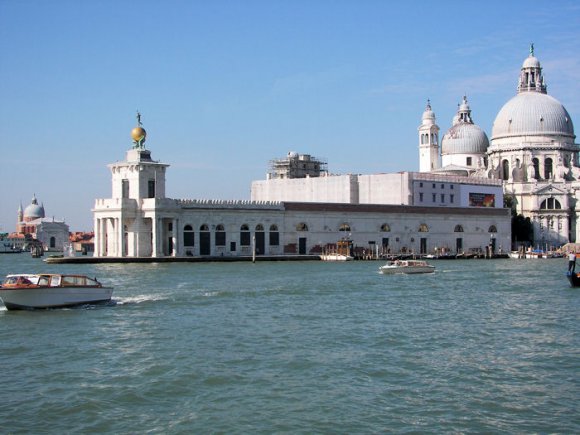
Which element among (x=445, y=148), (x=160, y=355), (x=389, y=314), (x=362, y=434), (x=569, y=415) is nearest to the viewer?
(x=362, y=434)

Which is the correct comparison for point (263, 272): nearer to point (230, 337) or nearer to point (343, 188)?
point (230, 337)

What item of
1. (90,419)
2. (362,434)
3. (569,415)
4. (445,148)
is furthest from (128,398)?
(445,148)

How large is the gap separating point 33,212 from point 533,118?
113971mm

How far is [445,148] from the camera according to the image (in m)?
109

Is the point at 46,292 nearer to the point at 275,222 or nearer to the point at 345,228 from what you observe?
the point at 275,222

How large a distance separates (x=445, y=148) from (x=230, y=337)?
88.4m

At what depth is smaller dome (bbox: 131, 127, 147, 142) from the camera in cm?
6925

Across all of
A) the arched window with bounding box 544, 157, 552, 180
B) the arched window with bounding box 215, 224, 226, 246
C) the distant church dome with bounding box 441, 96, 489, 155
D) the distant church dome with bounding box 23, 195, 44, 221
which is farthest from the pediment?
the distant church dome with bounding box 23, 195, 44, 221

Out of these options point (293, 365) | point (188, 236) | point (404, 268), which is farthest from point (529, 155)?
point (293, 365)

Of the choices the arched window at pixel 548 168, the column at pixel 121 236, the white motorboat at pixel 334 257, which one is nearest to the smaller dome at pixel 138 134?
the column at pixel 121 236

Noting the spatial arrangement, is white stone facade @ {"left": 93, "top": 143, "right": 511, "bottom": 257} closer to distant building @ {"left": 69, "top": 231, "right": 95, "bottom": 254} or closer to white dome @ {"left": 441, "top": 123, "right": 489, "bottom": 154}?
white dome @ {"left": 441, "top": 123, "right": 489, "bottom": 154}

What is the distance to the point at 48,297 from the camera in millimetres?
29250

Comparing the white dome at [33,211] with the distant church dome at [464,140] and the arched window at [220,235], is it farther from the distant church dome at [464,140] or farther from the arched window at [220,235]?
the arched window at [220,235]

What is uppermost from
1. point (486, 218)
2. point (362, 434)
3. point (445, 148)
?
point (445, 148)
